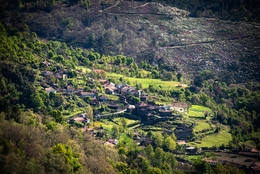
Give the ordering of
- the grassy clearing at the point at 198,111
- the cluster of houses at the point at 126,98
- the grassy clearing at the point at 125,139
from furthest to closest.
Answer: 1. the grassy clearing at the point at 198,111
2. the cluster of houses at the point at 126,98
3. the grassy clearing at the point at 125,139

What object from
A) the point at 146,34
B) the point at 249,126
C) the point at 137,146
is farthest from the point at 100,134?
the point at 146,34

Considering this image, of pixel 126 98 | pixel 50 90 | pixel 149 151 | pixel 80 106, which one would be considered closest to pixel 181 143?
pixel 149 151

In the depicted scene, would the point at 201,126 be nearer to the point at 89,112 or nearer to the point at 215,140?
the point at 215,140

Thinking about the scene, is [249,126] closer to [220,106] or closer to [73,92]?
[220,106]

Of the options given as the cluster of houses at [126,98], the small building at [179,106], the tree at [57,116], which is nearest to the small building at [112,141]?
the tree at [57,116]

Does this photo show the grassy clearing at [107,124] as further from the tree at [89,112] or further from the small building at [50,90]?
the small building at [50,90]

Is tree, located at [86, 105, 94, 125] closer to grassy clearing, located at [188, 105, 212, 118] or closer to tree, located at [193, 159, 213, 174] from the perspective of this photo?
grassy clearing, located at [188, 105, 212, 118]

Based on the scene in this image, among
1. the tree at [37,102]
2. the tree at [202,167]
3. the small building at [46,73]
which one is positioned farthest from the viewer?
the small building at [46,73]
